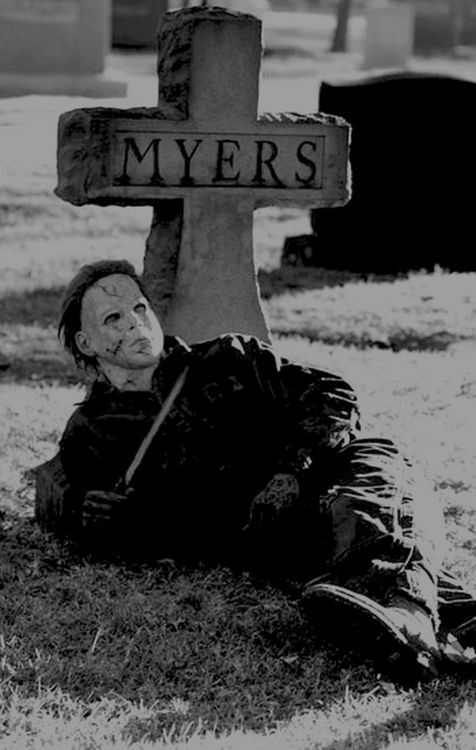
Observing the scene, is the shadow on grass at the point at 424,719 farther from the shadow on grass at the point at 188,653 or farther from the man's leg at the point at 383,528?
the man's leg at the point at 383,528

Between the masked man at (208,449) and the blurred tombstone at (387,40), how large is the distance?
1066 inches

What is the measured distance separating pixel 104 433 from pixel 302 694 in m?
1.31

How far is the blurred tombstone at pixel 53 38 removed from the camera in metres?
21.8

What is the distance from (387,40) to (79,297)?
1081 inches

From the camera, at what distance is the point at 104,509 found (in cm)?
517

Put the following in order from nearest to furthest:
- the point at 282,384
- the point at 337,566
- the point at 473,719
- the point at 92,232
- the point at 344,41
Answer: the point at 473,719 → the point at 337,566 → the point at 282,384 → the point at 92,232 → the point at 344,41

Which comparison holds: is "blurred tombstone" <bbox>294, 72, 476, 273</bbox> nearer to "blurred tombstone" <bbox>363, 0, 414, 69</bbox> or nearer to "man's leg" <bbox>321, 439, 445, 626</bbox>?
"man's leg" <bbox>321, 439, 445, 626</bbox>

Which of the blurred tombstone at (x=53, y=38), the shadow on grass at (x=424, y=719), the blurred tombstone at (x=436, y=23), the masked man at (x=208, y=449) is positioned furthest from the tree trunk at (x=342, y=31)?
the shadow on grass at (x=424, y=719)

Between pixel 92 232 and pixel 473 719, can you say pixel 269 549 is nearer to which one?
pixel 473 719

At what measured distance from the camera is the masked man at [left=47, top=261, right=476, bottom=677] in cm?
493

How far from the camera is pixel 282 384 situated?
5219 mm

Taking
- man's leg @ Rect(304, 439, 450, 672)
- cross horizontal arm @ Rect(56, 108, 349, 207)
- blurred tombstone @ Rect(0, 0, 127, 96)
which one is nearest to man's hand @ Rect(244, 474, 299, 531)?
man's leg @ Rect(304, 439, 450, 672)

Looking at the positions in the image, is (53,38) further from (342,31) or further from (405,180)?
(342,31)

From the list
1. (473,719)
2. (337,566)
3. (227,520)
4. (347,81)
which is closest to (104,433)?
(227,520)
